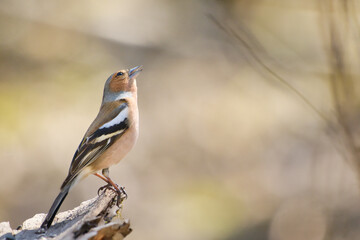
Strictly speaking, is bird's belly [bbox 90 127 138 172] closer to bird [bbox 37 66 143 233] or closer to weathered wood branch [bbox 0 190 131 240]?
bird [bbox 37 66 143 233]

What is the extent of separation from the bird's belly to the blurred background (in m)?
2.99

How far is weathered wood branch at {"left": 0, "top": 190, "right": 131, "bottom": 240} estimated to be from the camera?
9.03ft

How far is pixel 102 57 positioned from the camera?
10656 mm

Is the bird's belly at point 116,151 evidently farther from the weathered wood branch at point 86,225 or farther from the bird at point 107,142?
the weathered wood branch at point 86,225

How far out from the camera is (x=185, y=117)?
10.3m

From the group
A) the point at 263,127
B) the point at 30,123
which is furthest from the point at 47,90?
the point at 263,127

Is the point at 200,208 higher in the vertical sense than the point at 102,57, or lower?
lower

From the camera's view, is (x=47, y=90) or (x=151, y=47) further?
(x=151, y=47)

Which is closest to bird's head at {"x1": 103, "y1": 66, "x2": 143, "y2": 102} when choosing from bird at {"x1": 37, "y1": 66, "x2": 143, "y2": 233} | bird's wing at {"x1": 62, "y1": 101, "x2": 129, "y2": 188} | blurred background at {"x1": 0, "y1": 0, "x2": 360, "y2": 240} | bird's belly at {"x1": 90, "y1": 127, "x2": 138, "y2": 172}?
bird at {"x1": 37, "y1": 66, "x2": 143, "y2": 233}

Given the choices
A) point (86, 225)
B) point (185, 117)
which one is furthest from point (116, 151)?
point (185, 117)

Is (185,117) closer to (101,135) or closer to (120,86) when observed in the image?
(120,86)

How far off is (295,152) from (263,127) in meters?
0.94

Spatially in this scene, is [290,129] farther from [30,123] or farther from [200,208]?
[30,123]

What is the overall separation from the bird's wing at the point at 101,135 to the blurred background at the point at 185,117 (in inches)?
115
